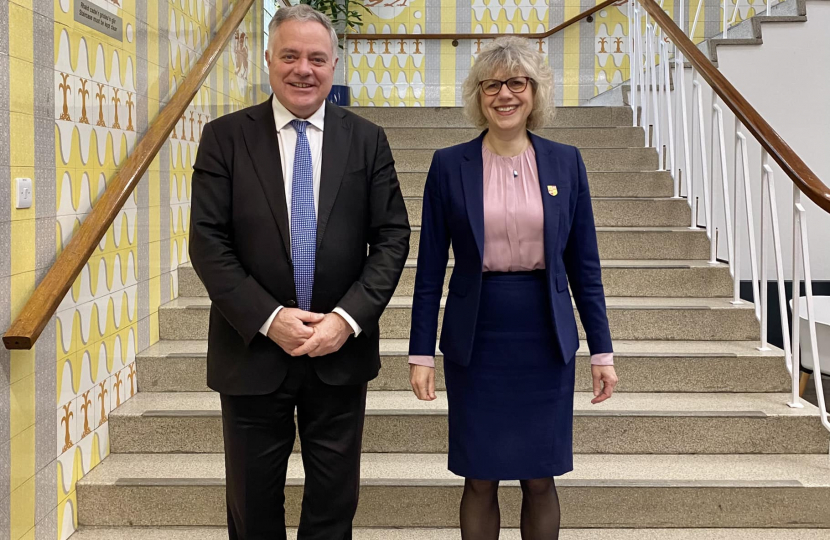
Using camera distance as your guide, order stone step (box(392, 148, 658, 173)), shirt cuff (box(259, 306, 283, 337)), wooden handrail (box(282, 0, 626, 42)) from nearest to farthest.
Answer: shirt cuff (box(259, 306, 283, 337)) < stone step (box(392, 148, 658, 173)) < wooden handrail (box(282, 0, 626, 42))

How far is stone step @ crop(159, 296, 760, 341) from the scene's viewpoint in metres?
3.29

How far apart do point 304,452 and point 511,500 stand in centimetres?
96

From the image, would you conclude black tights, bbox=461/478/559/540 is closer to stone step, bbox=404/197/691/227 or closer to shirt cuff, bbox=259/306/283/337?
shirt cuff, bbox=259/306/283/337

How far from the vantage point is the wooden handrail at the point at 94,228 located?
79.0 inches

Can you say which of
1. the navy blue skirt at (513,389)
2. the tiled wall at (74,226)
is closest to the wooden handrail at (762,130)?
the navy blue skirt at (513,389)

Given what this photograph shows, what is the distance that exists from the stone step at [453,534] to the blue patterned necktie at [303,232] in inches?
42.9

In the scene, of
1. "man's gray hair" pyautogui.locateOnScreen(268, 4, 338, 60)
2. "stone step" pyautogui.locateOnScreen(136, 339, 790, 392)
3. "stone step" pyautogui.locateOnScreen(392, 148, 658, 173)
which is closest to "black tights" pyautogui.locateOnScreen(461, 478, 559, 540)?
"stone step" pyautogui.locateOnScreen(136, 339, 790, 392)

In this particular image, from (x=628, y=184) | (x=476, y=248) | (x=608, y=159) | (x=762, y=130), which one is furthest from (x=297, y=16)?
(x=608, y=159)

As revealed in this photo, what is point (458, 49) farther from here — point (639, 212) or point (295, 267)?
point (295, 267)

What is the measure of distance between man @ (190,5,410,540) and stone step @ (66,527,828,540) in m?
0.71

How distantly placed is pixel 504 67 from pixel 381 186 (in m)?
0.40

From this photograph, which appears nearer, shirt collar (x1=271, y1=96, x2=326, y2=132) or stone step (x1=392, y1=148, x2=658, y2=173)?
shirt collar (x1=271, y1=96, x2=326, y2=132)

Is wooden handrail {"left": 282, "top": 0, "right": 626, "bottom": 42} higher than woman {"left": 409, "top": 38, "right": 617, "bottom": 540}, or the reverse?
wooden handrail {"left": 282, "top": 0, "right": 626, "bottom": 42}

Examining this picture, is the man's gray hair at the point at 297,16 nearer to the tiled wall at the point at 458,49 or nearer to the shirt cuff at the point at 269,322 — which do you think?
the shirt cuff at the point at 269,322
